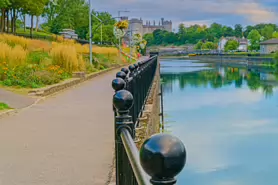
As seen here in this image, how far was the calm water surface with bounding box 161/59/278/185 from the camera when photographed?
1394cm

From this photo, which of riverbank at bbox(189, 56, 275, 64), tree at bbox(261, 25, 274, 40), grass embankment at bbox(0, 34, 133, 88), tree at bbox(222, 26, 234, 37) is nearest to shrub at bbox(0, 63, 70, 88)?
grass embankment at bbox(0, 34, 133, 88)

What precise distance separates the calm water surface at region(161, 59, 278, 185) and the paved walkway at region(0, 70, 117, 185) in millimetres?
4489

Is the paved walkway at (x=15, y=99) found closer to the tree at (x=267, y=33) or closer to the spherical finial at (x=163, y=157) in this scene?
the spherical finial at (x=163, y=157)

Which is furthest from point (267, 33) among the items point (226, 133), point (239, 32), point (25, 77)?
point (25, 77)

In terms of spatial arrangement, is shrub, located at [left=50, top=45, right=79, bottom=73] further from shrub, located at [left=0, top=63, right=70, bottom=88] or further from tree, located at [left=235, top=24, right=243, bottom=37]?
tree, located at [left=235, top=24, right=243, bottom=37]

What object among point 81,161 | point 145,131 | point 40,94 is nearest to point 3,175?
point 81,161

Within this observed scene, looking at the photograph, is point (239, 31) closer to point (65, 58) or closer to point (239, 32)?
point (239, 32)

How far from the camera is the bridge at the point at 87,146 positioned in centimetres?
150

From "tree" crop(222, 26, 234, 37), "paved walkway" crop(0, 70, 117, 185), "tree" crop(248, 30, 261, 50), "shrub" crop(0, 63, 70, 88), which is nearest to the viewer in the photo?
"paved walkway" crop(0, 70, 117, 185)

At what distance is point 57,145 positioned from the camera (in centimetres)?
699

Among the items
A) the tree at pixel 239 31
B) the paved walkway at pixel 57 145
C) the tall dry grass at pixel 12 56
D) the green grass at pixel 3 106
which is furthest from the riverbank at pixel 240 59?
the paved walkway at pixel 57 145

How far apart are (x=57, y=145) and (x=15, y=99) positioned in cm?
633

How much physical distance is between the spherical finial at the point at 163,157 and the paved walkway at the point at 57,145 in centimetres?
360

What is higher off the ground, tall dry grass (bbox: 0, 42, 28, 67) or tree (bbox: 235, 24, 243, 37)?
tree (bbox: 235, 24, 243, 37)
